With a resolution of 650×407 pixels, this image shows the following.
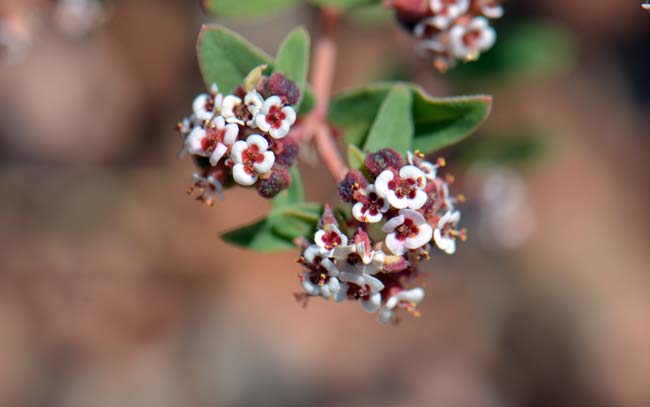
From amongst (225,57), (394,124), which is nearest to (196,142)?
(225,57)

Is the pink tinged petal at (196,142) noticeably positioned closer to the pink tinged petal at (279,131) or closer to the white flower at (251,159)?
the white flower at (251,159)

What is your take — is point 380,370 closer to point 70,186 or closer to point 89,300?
point 89,300

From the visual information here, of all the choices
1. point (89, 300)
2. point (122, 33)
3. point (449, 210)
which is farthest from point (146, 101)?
point (449, 210)

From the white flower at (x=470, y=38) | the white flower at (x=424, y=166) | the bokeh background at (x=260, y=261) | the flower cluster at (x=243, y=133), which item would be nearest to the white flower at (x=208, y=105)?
the flower cluster at (x=243, y=133)

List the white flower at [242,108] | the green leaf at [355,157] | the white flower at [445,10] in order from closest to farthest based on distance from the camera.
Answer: the white flower at [242,108] → the green leaf at [355,157] → the white flower at [445,10]

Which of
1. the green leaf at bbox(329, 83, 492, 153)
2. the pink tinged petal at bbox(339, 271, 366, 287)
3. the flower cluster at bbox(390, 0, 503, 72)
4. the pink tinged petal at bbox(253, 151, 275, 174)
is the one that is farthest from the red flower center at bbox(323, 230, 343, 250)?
the flower cluster at bbox(390, 0, 503, 72)

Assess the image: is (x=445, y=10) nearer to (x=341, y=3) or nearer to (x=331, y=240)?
(x=341, y=3)
